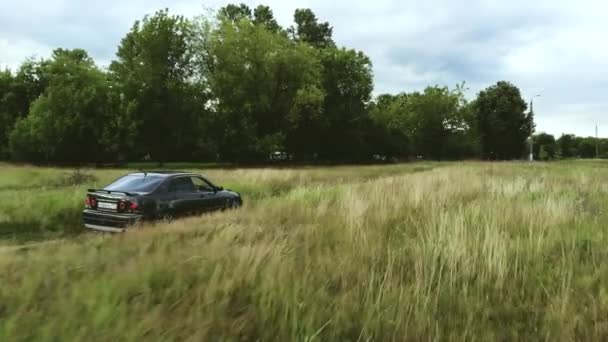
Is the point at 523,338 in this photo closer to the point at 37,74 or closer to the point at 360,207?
the point at 360,207

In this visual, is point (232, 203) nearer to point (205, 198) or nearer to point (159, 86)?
point (205, 198)

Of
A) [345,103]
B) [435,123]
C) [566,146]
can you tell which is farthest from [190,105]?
[566,146]

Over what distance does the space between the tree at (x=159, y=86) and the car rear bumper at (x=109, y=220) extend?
32913mm

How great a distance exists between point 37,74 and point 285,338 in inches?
2820

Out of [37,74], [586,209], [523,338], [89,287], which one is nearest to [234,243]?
[89,287]

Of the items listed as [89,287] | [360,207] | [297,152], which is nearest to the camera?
[89,287]

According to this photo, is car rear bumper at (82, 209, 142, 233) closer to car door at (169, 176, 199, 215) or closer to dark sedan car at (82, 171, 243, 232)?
dark sedan car at (82, 171, 243, 232)

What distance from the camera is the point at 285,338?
3.26 m

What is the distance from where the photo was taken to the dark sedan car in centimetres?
1043

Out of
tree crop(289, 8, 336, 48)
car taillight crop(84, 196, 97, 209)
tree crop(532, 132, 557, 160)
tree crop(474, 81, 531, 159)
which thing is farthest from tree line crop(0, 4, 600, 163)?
tree crop(532, 132, 557, 160)

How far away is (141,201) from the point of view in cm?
1051

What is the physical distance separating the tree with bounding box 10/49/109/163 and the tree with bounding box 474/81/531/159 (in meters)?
57.4

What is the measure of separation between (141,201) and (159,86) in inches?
1400

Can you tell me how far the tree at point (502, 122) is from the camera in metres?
74.7
